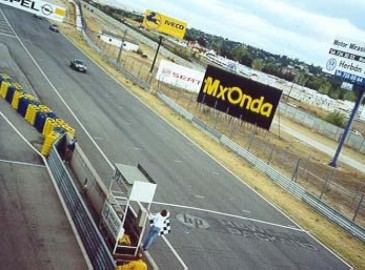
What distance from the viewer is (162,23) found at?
77.4 meters

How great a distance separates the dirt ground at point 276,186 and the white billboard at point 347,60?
8999 mm

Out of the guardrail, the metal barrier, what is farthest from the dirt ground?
the metal barrier

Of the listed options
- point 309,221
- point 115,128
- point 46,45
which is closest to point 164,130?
point 115,128

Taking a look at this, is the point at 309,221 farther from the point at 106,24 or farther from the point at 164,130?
the point at 106,24

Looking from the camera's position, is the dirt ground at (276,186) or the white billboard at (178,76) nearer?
the dirt ground at (276,186)

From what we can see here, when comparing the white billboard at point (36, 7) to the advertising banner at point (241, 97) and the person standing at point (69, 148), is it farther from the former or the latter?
the person standing at point (69, 148)

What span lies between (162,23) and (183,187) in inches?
2224

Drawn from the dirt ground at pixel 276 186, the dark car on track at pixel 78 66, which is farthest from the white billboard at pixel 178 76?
the dark car on track at pixel 78 66

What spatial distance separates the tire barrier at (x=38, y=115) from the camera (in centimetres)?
2322

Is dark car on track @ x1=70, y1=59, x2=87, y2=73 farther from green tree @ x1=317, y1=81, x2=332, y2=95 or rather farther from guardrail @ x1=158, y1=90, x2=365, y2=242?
green tree @ x1=317, y1=81, x2=332, y2=95

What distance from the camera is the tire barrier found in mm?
23219

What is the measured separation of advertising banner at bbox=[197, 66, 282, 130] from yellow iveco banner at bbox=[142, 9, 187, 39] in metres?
35.3

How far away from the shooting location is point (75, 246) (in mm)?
14961

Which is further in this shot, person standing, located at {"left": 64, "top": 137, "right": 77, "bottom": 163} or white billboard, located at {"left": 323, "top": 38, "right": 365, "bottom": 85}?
white billboard, located at {"left": 323, "top": 38, "right": 365, "bottom": 85}
